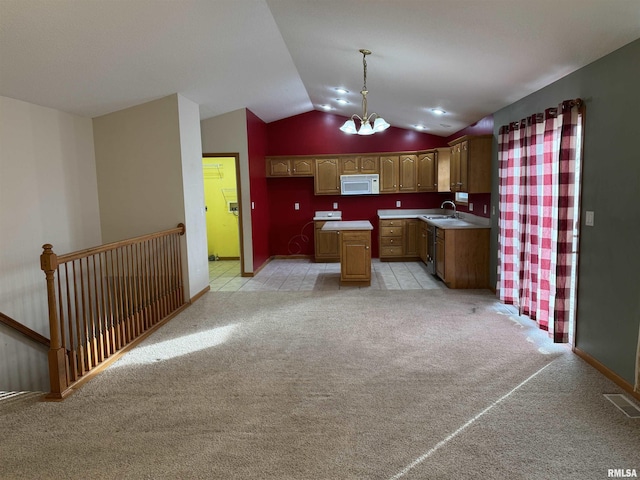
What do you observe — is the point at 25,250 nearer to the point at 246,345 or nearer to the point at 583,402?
the point at 246,345

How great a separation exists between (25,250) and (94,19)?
231 centimetres

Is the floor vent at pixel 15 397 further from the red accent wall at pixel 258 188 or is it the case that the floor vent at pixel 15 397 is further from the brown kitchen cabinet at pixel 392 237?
the brown kitchen cabinet at pixel 392 237

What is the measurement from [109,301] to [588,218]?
411 centimetres

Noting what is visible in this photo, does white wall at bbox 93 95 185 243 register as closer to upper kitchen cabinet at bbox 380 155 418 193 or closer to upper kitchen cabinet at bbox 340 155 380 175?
upper kitchen cabinet at bbox 340 155 380 175

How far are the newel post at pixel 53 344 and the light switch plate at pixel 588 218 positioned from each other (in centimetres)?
396

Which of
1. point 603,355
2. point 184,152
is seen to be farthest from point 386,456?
point 184,152

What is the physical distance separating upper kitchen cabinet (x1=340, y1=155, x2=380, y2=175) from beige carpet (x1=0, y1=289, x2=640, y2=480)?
4.56 metres

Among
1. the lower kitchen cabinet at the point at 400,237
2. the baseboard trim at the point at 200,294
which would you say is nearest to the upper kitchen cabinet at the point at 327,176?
the lower kitchen cabinet at the point at 400,237

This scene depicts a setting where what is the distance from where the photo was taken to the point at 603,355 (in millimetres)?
3225

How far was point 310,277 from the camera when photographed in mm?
6949

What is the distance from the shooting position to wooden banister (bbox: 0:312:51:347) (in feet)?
12.8

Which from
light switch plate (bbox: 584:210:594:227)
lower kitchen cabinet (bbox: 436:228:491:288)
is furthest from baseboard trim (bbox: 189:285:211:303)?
light switch plate (bbox: 584:210:594:227)

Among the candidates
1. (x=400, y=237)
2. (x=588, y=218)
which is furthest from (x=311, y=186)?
(x=588, y=218)

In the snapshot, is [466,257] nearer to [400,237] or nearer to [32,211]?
[400,237]
